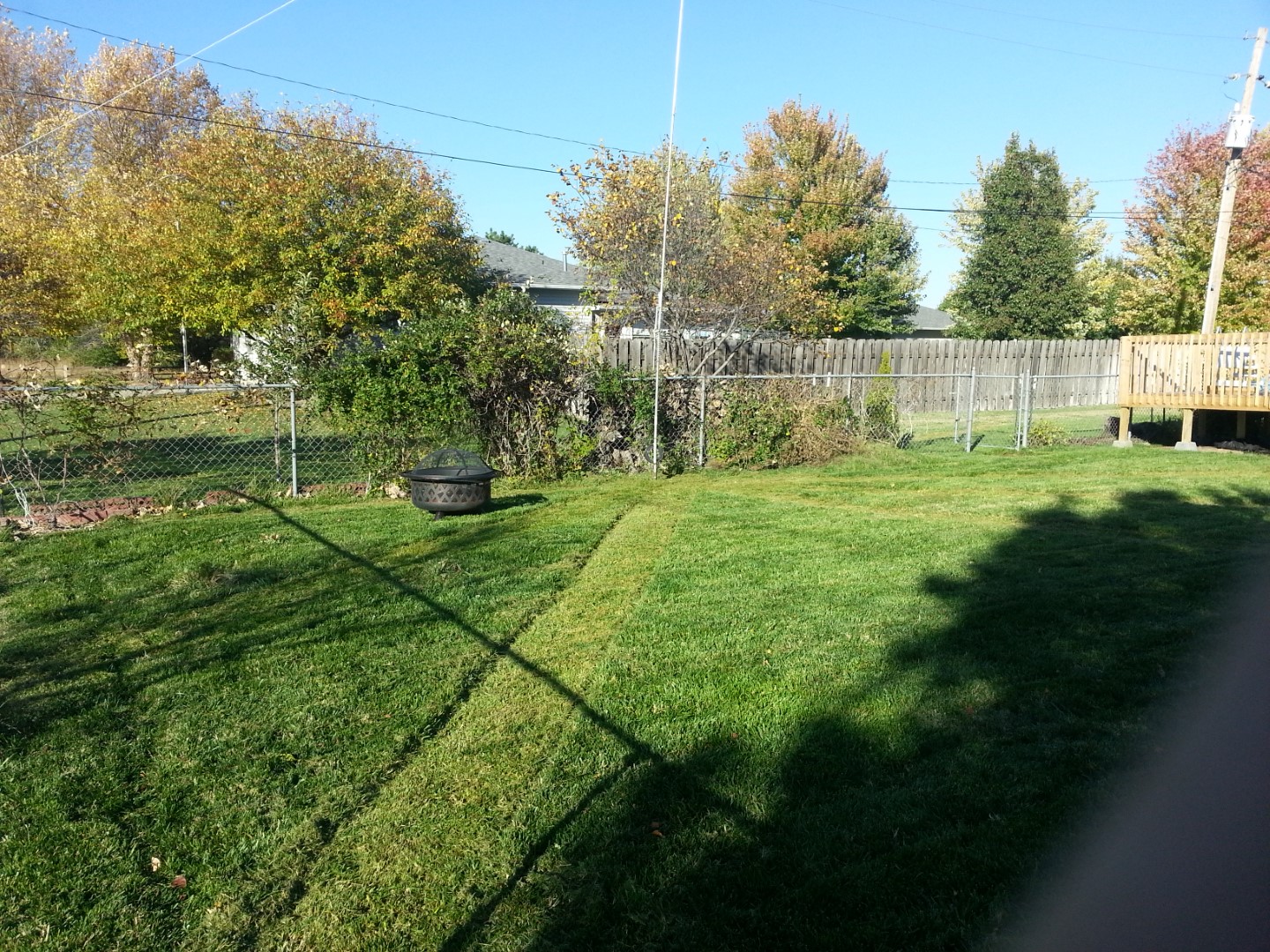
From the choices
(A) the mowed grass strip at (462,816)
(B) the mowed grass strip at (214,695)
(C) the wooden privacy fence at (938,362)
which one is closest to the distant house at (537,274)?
(C) the wooden privacy fence at (938,362)

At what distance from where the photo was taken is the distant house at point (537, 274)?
26.6 m

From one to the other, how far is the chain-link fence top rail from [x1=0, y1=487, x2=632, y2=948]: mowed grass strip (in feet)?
4.66

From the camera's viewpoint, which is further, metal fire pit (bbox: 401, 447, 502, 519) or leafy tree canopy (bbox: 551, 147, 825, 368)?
leafy tree canopy (bbox: 551, 147, 825, 368)

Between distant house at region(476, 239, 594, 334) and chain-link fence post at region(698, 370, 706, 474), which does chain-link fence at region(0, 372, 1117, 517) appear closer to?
chain-link fence post at region(698, 370, 706, 474)

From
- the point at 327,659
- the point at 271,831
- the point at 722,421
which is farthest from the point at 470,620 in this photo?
the point at 722,421

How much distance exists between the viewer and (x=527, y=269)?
28375 millimetres

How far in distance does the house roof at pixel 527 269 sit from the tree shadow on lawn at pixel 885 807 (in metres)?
21.7

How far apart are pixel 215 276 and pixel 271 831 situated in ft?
62.3

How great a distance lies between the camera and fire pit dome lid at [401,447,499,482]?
8.87 m

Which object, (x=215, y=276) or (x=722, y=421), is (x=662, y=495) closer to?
(x=722, y=421)

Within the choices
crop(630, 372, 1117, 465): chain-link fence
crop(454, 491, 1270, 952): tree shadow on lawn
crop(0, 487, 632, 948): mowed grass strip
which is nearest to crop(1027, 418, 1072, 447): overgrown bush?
crop(630, 372, 1117, 465): chain-link fence

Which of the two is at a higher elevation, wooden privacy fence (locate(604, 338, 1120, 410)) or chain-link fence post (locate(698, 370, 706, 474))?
wooden privacy fence (locate(604, 338, 1120, 410))

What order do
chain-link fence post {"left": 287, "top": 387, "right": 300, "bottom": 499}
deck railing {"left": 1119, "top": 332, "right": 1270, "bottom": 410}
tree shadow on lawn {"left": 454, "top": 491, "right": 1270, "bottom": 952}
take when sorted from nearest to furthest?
tree shadow on lawn {"left": 454, "top": 491, "right": 1270, "bottom": 952} < chain-link fence post {"left": 287, "top": 387, "right": 300, "bottom": 499} < deck railing {"left": 1119, "top": 332, "right": 1270, "bottom": 410}

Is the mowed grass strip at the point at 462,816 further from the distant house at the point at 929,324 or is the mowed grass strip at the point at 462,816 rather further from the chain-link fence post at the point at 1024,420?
the distant house at the point at 929,324
